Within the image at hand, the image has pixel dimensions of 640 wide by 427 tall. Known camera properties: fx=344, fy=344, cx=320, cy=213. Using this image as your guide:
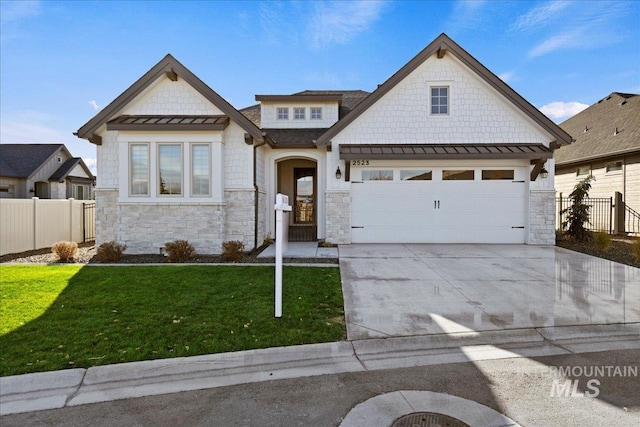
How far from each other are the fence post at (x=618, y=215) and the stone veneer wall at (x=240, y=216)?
53.8 ft

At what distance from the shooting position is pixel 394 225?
12.1 m

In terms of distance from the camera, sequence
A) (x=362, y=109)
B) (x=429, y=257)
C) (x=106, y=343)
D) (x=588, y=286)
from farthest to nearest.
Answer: (x=362, y=109), (x=429, y=257), (x=588, y=286), (x=106, y=343)

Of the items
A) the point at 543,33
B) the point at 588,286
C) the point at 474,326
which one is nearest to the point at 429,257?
the point at 588,286

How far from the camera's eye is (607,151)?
16016mm

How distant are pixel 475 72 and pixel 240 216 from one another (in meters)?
9.18

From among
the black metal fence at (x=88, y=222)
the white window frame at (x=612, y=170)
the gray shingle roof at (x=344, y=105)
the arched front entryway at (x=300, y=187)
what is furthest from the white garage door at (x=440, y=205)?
the black metal fence at (x=88, y=222)

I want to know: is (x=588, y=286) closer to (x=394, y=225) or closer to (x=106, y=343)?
(x=394, y=225)

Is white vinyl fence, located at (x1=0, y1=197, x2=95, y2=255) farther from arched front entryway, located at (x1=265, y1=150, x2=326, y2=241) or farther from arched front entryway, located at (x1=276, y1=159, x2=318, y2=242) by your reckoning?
arched front entryway, located at (x1=276, y1=159, x2=318, y2=242)

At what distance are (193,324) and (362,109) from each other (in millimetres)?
9173

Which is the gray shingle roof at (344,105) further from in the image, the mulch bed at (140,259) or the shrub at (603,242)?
the shrub at (603,242)

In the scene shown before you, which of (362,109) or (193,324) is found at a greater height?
(362,109)

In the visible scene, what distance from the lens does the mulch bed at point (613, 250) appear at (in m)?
9.60

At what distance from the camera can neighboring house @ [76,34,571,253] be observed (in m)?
10.5

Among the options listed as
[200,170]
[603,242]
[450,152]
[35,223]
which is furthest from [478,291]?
[35,223]
